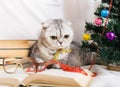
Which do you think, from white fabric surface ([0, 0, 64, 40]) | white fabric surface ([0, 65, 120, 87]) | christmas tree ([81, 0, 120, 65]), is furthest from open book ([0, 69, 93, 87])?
white fabric surface ([0, 0, 64, 40])

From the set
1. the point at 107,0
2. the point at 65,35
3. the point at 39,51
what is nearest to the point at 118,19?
the point at 107,0

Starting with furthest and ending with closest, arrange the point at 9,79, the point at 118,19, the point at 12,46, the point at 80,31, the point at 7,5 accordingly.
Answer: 1. the point at 80,31
2. the point at 7,5
3. the point at 12,46
4. the point at 118,19
5. the point at 9,79

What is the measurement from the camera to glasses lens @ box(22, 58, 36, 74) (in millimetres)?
1039

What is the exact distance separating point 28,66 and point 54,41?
15 cm

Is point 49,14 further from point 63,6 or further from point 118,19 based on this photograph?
point 118,19

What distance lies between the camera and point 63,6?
1.41m

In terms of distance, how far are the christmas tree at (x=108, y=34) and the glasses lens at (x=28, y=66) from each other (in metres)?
0.25

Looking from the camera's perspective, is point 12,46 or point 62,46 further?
point 12,46

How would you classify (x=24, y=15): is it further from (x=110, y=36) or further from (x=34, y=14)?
(x=110, y=36)

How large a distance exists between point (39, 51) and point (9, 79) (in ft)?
0.94

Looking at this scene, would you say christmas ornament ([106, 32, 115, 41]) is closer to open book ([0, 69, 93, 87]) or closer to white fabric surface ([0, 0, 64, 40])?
open book ([0, 69, 93, 87])

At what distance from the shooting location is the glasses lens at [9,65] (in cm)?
104

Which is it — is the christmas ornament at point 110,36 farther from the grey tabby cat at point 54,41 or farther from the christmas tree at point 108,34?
the grey tabby cat at point 54,41

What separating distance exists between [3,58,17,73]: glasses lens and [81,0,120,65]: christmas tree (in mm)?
318
